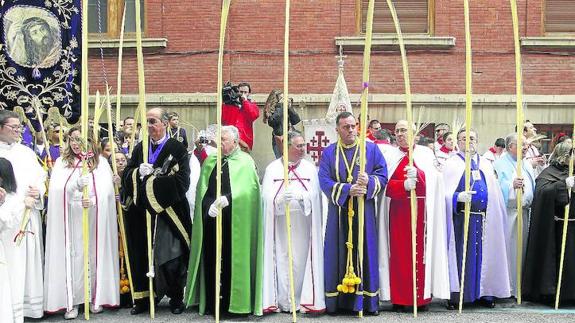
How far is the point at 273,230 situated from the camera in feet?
26.2

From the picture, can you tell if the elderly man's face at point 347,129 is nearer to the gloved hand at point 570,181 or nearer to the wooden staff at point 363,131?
the wooden staff at point 363,131

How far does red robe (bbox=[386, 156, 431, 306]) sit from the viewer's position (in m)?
7.93

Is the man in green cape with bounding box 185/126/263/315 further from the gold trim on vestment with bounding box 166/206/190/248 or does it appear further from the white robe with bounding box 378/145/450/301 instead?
the white robe with bounding box 378/145/450/301

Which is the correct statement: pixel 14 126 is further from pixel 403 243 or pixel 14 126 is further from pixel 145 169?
pixel 403 243

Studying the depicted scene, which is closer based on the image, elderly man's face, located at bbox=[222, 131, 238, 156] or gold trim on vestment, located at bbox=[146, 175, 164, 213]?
gold trim on vestment, located at bbox=[146, 175, 164, 213]

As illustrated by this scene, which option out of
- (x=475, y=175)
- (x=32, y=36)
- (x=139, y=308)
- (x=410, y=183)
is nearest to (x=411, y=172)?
(x=410, y=183)

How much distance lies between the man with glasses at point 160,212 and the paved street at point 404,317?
0.62ft

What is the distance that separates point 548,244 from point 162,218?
12.4 feet

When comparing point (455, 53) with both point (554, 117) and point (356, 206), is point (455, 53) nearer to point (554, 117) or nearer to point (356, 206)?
point (554, 117)

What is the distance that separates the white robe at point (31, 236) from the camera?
24.9 feet

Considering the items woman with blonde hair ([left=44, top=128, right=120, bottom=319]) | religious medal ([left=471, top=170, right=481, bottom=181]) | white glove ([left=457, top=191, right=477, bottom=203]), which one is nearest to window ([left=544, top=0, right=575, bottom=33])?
religious medal ([left=471, top=170, right=481, bottom=181])

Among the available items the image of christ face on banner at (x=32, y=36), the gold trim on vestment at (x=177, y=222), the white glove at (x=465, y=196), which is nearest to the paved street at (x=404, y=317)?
the gold trim on vestment at (x=177, y=222)

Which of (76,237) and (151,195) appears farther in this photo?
(76,237)

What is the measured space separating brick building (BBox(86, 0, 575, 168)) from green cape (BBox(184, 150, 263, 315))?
639 centimetres
